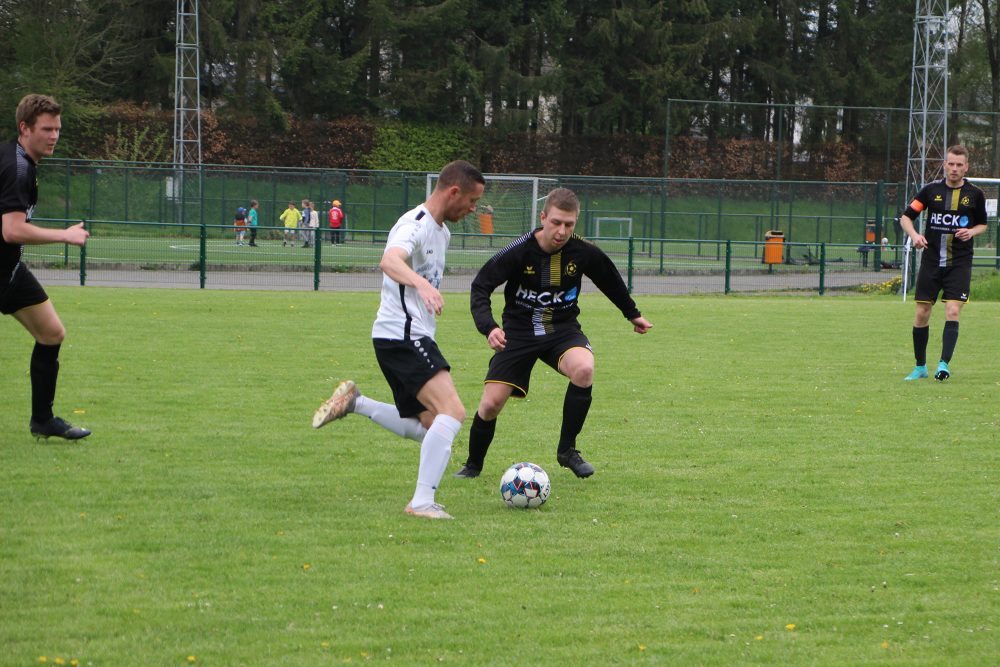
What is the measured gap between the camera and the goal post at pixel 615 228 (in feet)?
125

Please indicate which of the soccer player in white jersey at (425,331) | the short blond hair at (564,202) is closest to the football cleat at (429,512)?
the soccer player in white jersey at (425,331)

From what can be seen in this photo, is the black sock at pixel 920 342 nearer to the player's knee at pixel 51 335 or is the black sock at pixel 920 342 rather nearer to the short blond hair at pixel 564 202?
the short blond hair at pixel 564 202

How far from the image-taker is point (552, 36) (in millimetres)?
57625

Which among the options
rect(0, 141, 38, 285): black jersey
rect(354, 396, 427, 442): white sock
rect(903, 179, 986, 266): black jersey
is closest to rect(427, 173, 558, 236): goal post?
rect(903, 179, 986, 266): black jersey

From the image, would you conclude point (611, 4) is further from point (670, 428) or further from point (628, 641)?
point (628, 641)

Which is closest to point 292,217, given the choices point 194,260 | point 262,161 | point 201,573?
point 194,260

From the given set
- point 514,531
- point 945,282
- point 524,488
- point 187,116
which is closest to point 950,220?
point 945,282

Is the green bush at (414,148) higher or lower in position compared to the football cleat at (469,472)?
higher

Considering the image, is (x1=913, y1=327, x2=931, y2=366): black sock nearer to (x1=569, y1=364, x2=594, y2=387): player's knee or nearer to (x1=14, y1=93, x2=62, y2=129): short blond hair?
(x1=569, y1=364, x2=594, y2=387): player's knee

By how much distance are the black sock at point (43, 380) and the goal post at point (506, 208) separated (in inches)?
971

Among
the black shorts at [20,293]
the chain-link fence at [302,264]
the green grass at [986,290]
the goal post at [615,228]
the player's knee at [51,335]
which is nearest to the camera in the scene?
the black shorts at [20,293]

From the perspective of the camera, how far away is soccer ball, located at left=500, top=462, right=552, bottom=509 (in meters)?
6.08

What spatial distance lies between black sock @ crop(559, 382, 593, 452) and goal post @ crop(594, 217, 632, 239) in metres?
31.1

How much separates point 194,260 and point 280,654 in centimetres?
2288
